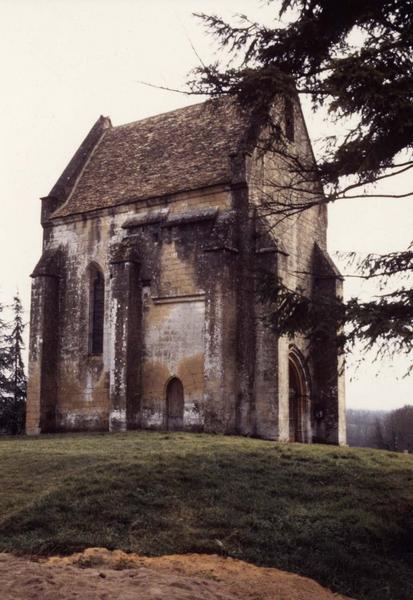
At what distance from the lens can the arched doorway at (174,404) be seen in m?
23.3

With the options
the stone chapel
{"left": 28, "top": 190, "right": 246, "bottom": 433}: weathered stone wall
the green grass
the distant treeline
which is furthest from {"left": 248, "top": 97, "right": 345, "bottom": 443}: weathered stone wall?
the distant treeline

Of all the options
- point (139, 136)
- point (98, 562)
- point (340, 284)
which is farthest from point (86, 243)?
point (98, 562)

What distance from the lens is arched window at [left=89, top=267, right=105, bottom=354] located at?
26.8 metres

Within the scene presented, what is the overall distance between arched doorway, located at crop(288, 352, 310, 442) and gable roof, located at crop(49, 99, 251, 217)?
739 cm

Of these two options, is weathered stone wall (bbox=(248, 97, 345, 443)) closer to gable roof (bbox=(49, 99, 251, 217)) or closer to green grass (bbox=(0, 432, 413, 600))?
gable roof (bbox=(49, 99, 251, 217))

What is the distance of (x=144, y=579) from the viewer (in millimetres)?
7770

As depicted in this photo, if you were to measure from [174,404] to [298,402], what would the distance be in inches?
186

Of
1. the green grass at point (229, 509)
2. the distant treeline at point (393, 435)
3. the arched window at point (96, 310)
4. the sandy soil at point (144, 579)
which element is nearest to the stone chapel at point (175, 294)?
the arched window at point (96, 310)

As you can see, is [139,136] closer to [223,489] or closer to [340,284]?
[340,284]

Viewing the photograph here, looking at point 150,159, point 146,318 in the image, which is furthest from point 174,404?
point 150,159

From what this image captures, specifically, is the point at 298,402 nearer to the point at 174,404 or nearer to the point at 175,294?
the point at 174,404

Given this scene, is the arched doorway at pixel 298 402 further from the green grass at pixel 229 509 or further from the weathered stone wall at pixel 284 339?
the green grass at pixel 229 509

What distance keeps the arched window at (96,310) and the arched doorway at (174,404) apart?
4222 millimetres

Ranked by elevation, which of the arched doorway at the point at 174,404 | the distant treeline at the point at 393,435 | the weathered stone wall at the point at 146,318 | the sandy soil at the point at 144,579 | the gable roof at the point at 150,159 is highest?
the gable roof at the point at 150,159
